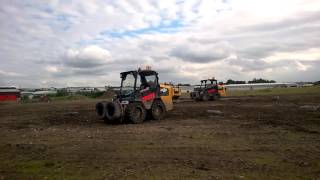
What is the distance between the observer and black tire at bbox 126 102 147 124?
764 inches

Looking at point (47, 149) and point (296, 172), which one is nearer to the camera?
point (296, 172)

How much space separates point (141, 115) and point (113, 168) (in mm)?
10624

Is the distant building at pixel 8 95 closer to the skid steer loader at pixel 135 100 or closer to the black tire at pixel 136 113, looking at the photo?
the skid steer loader at pixel 135 100

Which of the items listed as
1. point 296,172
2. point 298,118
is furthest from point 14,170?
point 298,118

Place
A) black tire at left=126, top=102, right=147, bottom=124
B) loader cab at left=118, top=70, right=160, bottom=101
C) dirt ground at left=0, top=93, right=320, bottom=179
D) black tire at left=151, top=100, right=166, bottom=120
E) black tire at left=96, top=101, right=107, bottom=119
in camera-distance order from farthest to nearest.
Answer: black tire at left=151, top=100, right=166, bottom=120 < loader cab at left=118, top=70, right=160, bottom=101 < black tire at left=96, top=101, right=107, bottom=119 < black tire at left=126, top=102, right=147, bottom=124 < dirt ground at left=0, top=93, right=320, bottom=179

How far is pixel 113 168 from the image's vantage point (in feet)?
31.3

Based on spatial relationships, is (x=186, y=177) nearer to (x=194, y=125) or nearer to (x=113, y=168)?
(x=113, y=168)

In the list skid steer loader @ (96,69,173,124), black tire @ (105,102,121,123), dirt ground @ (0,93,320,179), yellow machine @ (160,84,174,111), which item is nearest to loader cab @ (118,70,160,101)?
skid steer loader @ (96,69,173,124)

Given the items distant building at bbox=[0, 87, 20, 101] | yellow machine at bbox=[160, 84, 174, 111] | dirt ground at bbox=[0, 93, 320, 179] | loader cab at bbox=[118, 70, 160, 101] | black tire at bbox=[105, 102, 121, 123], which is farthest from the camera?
distant building at bbox=[0, 87, 20, 101]

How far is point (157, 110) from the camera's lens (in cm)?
2133

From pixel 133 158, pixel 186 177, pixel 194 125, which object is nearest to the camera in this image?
pixel 186 177

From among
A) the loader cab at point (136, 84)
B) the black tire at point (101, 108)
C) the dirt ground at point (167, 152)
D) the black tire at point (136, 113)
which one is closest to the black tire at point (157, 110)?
the black tire at point (136, 113)

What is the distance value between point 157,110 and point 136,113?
1729mm

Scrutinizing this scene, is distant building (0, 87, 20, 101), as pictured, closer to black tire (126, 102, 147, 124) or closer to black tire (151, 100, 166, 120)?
black tire (151, 100, 166, 120)
